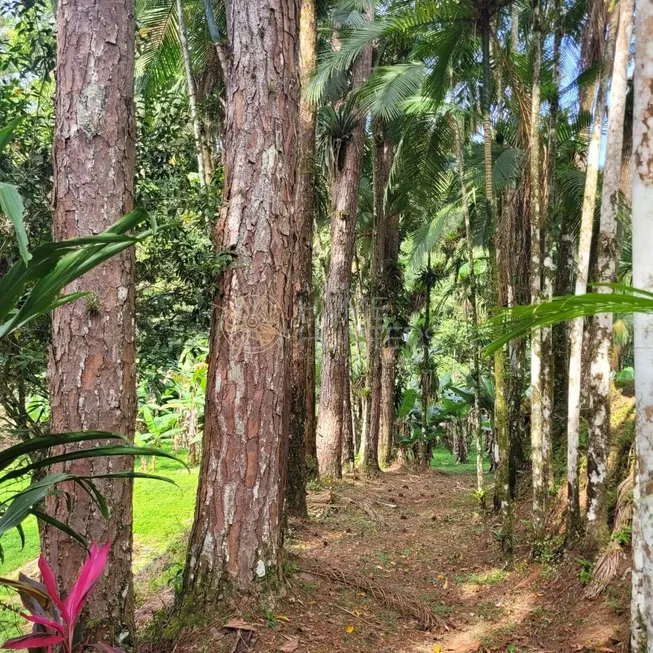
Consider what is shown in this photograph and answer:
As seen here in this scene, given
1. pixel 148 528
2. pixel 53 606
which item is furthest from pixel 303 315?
pixel 53 606

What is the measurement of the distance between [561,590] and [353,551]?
7.05ft

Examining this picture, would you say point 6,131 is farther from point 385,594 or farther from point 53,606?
point 385,594

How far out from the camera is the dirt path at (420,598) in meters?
3.81

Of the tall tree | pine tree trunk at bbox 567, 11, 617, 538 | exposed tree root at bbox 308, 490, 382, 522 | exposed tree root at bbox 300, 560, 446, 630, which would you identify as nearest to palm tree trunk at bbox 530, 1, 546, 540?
pine tree trunk at bbox 567, 11, 617, 538

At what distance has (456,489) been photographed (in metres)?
11.0

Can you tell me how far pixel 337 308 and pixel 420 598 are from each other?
5415 millimetres

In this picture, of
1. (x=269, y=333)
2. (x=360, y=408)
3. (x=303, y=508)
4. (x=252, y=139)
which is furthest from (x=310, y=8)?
(x=360, y=408)

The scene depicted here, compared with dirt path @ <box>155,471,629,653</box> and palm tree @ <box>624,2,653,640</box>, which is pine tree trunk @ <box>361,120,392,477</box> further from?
palm tree @ <box>624,2,653,640</box>

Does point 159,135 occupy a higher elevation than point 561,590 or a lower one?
higher

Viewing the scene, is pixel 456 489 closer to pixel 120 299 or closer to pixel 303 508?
pixel 303 508

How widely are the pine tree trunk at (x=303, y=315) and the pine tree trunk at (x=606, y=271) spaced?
3019 millimetres

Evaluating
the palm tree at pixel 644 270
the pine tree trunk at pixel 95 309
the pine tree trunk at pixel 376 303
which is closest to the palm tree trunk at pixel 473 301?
the pine tree trunk at pixel 376 303

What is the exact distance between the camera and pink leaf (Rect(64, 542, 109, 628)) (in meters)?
1.35

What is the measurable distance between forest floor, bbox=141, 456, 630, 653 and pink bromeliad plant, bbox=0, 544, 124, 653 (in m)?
2.29
